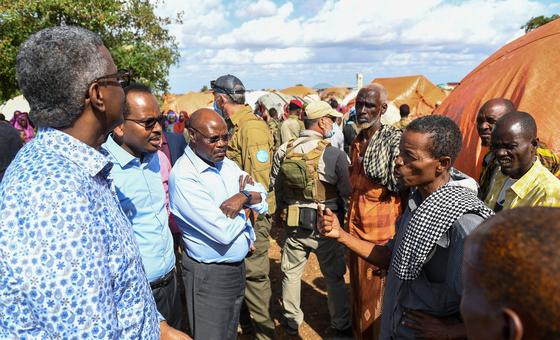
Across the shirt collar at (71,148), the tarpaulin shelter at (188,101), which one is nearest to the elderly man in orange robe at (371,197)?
the shirt collar at (71,148)

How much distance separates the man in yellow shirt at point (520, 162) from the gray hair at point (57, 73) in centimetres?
244

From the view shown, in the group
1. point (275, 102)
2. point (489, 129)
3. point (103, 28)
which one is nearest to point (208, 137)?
point (489, 129)

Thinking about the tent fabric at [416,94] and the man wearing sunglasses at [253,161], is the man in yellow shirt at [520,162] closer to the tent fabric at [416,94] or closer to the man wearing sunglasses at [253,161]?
the man wearing sunglasses at [253,161]

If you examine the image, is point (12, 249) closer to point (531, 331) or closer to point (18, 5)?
point (531, 331)

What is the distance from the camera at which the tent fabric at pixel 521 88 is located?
366 cm

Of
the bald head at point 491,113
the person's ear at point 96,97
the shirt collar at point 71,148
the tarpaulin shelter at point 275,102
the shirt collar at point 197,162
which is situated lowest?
the tarpaulin shelter at point 275,102

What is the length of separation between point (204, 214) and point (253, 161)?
156 cm

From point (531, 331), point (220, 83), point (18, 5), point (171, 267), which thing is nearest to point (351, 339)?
point (171, 267)

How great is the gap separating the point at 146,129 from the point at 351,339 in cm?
295

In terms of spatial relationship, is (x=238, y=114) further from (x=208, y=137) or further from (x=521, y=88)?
(x=521, y=88)

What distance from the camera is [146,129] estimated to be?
259 centimetres

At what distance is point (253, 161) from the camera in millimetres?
4078

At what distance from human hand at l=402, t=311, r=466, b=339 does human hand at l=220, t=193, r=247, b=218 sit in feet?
4.17

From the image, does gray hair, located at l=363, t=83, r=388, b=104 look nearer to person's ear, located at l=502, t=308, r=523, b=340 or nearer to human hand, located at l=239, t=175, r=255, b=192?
human hand, located at l=239, t=175, r=255, b=192
